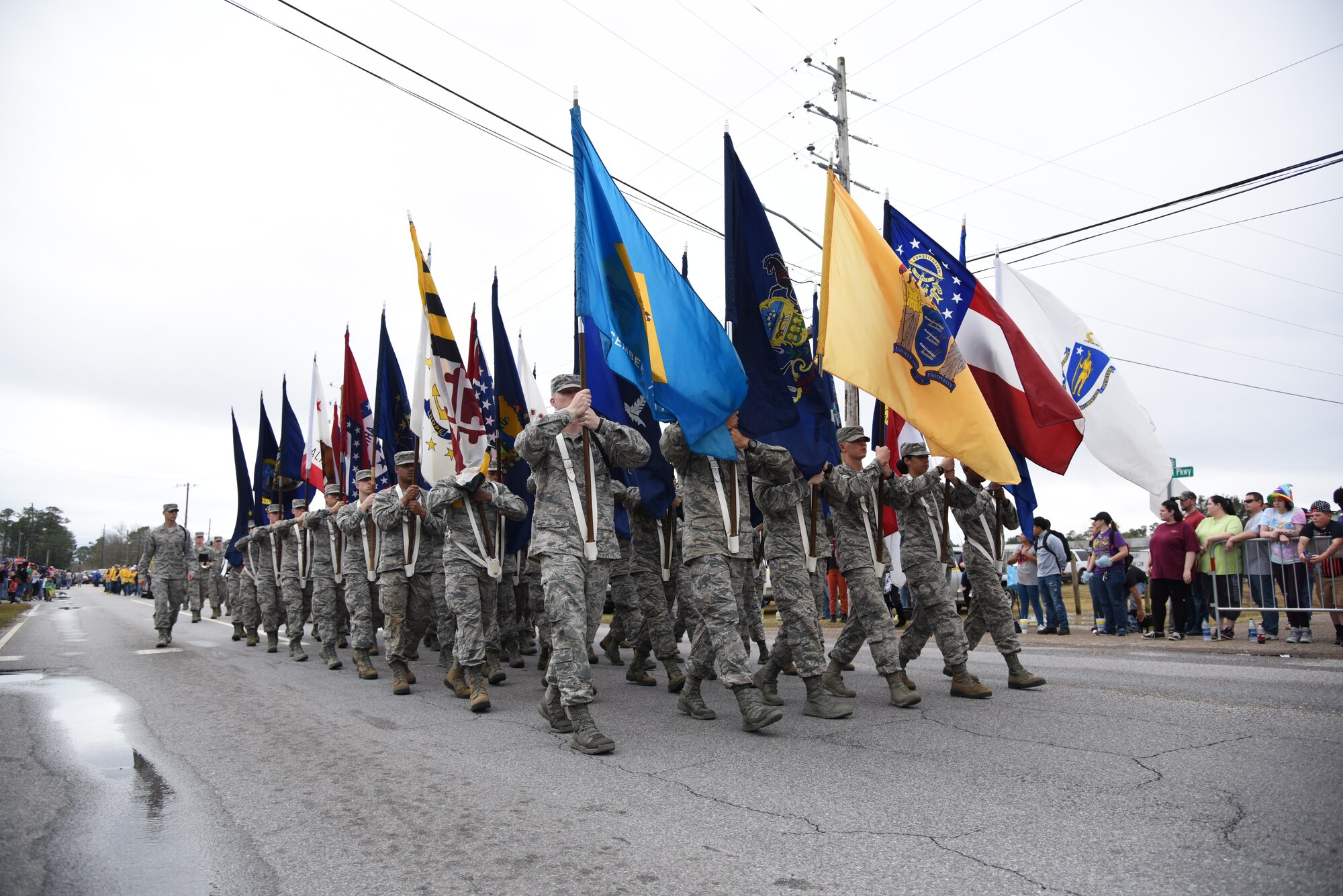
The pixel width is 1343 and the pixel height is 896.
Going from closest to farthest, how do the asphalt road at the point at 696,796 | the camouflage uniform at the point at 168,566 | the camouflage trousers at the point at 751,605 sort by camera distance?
the asphalt road at the point at 696,796 < the camouflage trousers at the point at 751,605 < the camouflage uniform at the point at 168,566

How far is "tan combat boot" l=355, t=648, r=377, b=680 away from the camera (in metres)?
8.60

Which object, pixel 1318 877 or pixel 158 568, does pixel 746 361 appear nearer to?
pixel 1318 877

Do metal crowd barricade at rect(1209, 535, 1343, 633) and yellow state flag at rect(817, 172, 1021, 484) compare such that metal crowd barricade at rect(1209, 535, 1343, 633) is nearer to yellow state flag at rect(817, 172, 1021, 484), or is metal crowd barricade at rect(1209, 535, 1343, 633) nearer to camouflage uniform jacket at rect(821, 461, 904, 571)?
yellow state flag at rect(817, 172, 1021, 484)

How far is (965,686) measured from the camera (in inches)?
251

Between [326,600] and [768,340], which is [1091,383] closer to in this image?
[768,340]

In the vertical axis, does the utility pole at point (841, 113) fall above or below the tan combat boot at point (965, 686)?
above

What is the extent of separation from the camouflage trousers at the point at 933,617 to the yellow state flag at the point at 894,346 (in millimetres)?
1003

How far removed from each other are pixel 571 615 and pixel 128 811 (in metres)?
2.41

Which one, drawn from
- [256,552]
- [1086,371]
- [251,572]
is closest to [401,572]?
[256,552]

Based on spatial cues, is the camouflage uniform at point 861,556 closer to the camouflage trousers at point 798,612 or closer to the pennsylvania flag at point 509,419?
the camouflage trousers at point 798,612

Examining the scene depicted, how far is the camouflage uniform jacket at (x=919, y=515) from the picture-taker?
22.4 ft

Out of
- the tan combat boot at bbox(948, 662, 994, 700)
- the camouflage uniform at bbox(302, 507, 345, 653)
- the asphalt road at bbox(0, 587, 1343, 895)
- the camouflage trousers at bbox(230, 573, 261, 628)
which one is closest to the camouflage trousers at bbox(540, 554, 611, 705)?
the asphalt road at bbox(0, 587, 1343, 895)

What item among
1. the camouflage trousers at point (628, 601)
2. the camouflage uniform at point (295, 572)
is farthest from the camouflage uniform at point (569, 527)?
the camouflage uniform at point (295, 572)

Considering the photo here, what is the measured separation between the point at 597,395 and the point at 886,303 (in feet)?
10.1
